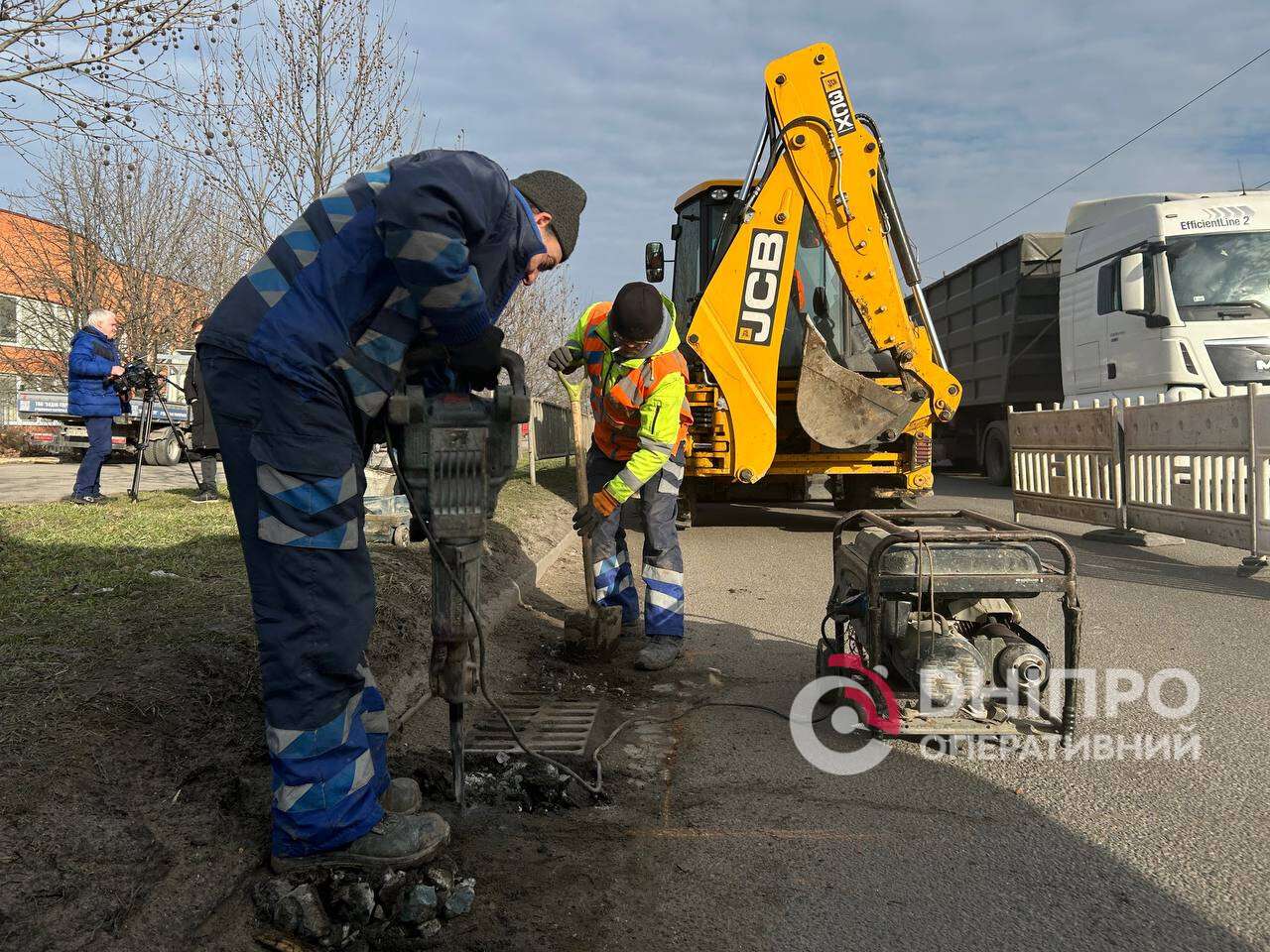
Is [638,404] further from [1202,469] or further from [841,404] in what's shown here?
[1202,469]

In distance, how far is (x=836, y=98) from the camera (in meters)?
8.16

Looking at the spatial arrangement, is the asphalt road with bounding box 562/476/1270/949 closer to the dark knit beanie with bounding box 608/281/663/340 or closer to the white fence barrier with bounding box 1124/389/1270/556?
the dark knit beanie with bounding box 608/281/663/340

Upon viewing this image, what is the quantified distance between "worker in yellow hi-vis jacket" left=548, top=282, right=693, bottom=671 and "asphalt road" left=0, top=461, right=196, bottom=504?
667 centimetres

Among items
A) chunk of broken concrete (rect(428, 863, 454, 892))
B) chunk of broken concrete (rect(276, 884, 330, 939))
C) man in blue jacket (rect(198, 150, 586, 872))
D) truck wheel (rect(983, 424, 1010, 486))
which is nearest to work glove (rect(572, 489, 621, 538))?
man in blue jacket (rect(198, 150, 586, 872))

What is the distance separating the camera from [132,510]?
24.5 ft

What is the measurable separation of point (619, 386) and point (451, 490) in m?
2.19

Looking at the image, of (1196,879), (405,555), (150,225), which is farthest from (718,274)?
(150,225)

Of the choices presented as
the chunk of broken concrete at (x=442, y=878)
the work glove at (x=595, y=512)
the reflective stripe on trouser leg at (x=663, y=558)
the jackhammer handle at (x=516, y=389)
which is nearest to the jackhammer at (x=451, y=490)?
the jackhammer handle at (x=516, y=389)

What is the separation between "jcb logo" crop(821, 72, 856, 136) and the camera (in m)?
8.16

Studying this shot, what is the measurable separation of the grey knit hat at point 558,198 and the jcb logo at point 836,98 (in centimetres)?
582

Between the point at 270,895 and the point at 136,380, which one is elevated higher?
the point at 136,380

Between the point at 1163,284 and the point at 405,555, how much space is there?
8784mm

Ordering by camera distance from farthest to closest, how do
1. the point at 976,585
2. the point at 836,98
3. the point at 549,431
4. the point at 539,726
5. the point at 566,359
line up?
1. the point at 549,431
2. the point at 836,98
3. the point at 566,359
4. the point at 539,726
5. the point at 976,585

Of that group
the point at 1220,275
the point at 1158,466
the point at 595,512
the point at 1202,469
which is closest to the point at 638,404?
the point at 595,512
